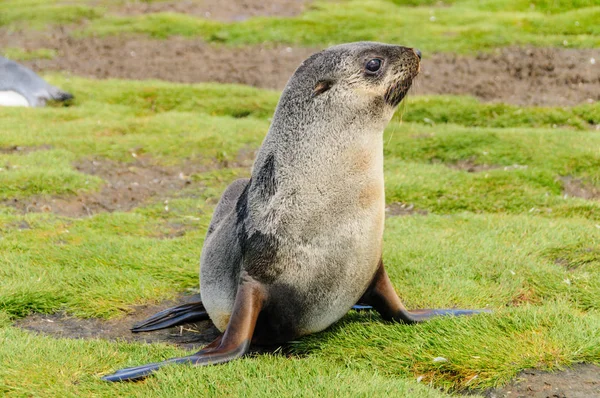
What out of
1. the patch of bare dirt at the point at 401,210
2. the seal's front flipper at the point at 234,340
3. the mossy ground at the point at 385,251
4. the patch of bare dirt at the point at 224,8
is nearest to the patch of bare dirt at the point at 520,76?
the mossy ground at the point at 385,251

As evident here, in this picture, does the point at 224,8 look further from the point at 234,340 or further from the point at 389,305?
the point at 234,340

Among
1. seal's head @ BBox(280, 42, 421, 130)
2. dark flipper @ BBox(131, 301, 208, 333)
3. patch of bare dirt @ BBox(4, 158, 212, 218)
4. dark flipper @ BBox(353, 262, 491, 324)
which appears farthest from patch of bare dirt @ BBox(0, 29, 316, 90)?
dark flipper @ BBox(353, 262, 491, 324)

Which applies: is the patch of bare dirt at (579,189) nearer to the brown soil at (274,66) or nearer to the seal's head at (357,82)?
the brown soil at (274,66)

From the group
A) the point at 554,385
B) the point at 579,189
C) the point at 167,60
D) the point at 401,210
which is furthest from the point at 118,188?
the point at 167,60

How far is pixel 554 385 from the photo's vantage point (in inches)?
170

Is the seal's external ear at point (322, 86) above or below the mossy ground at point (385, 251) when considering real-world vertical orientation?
above

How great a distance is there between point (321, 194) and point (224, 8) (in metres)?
21.3

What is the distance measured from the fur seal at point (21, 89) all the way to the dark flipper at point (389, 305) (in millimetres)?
11335

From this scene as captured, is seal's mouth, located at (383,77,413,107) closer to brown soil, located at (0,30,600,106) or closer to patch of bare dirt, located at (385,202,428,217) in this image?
patch of bare dirt, located at (385,202,428,217)

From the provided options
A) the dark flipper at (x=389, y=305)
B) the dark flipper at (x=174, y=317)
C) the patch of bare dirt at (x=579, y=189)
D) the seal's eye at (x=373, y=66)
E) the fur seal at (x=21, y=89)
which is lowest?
the dark flipper at (x=174, y=317)

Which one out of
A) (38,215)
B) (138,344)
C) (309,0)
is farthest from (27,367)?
(309,0)

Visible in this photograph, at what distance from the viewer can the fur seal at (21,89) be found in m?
14.9

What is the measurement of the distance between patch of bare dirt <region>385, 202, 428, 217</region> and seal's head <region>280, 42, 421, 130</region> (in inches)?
153

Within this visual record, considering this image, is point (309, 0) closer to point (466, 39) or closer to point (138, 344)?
point (466, 39)
